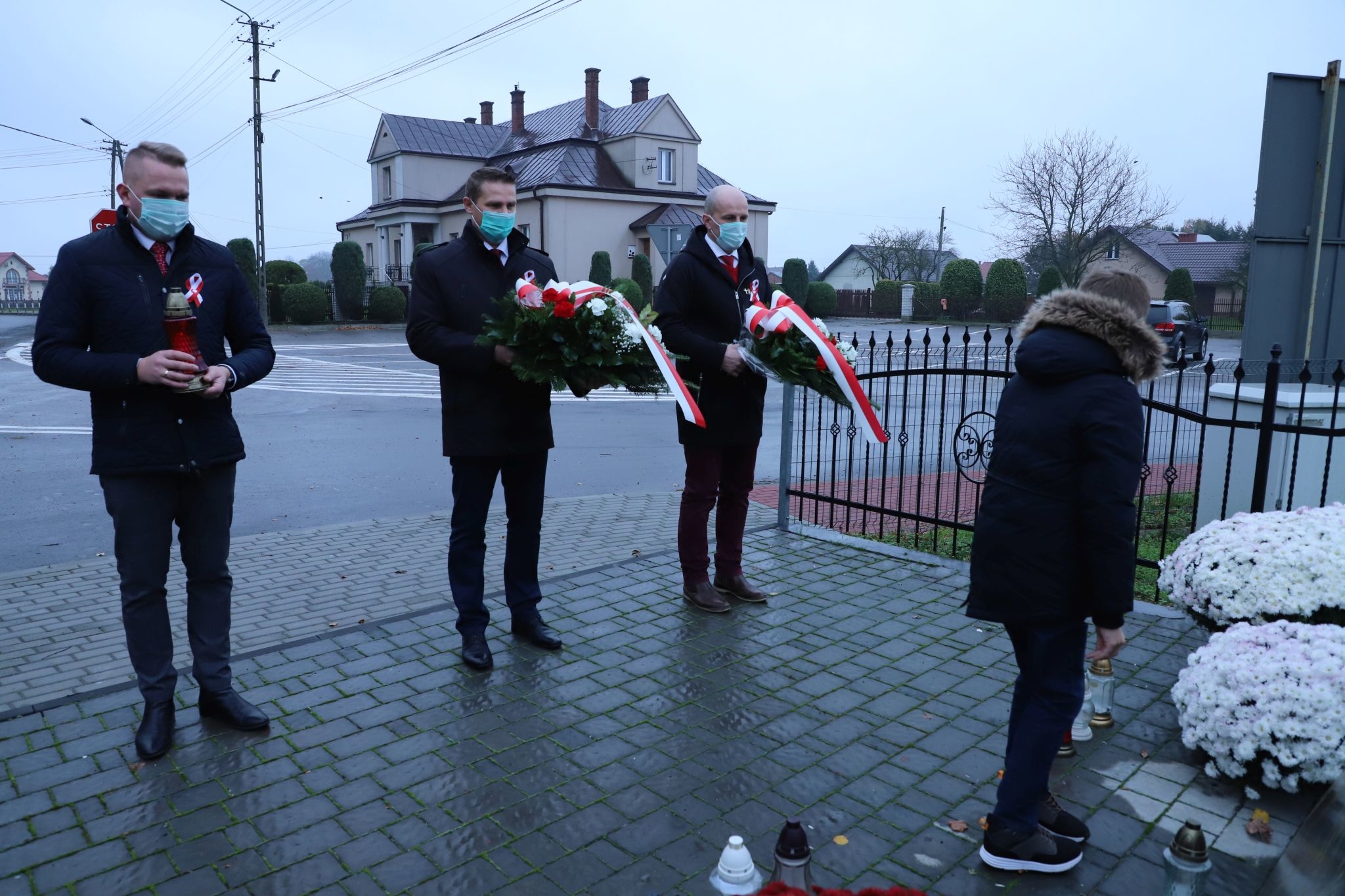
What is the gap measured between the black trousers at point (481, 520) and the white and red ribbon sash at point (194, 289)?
4.22 ft

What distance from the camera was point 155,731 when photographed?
3.71 meters

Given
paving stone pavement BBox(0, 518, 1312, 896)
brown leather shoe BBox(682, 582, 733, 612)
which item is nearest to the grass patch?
paving stone pavement BBox(0, 518, 1312, 896)

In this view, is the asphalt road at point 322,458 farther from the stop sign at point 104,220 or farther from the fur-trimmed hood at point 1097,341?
the fur-trimmed hood at point 1097,341

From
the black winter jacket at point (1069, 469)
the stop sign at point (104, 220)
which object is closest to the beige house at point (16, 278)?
the stop sign at point (104, 220)

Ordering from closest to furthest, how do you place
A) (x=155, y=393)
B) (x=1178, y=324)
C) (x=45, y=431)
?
(x=155, y=393) < (x=45, y=431) < (x=1178, y=324)

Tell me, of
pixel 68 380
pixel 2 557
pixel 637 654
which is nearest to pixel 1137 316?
pixel 637 654

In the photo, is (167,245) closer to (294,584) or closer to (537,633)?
(537,633)

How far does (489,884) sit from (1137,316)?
99.4 inches

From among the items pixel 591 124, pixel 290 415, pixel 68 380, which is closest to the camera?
pixel 68 380

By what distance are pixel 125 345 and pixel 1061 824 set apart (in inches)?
141

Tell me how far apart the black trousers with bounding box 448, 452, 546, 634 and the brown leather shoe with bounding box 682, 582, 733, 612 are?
1022 mm

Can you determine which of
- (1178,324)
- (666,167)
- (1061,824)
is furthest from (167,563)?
(666,167)

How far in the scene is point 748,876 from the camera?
260cm

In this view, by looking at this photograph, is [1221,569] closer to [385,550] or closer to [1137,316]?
[1137,316]
